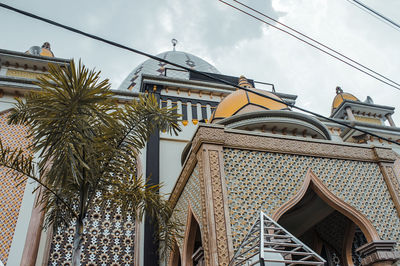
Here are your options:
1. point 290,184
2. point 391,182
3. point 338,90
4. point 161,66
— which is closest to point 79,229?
point 290,184

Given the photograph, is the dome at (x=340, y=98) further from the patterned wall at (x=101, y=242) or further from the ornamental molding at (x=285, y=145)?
the patterned wall at (x=101, y=242)

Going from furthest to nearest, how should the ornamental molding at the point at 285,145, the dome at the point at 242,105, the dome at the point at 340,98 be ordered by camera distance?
the dome at the point at 340,98
the dome at the point at 242,105
the ornamental molding at the point at 285,145

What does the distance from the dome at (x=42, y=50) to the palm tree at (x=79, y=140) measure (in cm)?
650

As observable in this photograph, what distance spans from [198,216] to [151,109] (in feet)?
5.84

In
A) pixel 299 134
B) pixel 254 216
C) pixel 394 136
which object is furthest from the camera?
pixel 394 136

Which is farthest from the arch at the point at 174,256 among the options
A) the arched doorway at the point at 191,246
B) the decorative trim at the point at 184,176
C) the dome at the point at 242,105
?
the dome at the point at 242,105

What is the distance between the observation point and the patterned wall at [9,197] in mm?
6760

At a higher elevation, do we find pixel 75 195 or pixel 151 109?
pixel 151 109

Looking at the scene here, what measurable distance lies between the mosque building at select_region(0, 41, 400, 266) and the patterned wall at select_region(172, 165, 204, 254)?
0.06 feet

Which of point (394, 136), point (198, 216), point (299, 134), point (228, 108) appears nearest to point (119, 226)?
point (198, 216)

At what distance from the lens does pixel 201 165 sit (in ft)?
17.2

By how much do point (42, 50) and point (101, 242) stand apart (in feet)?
24.7

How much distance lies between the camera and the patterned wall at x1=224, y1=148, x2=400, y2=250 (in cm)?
504

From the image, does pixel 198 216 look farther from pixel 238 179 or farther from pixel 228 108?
pixel 228 108
